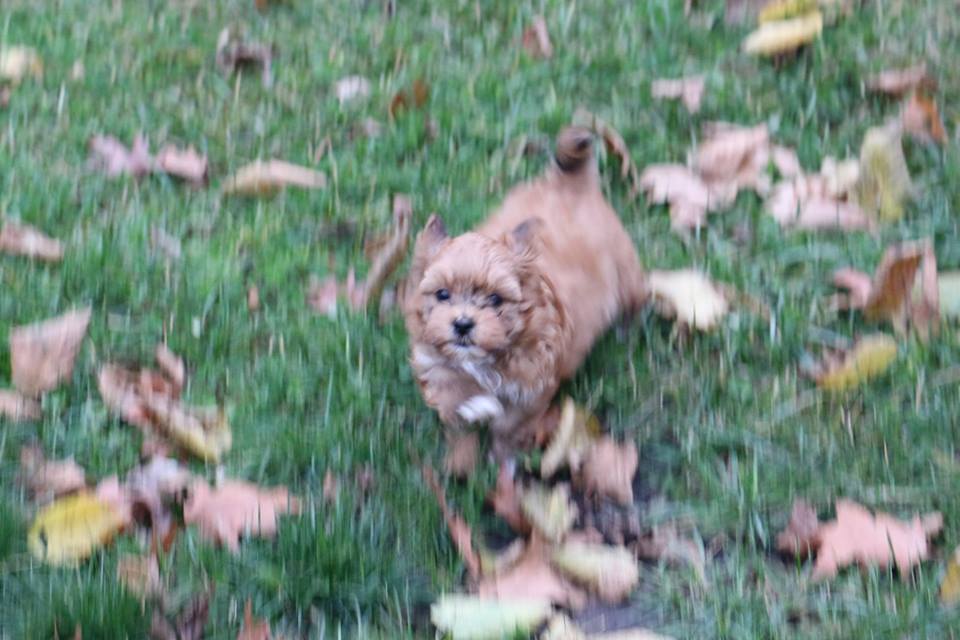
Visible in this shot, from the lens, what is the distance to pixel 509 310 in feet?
12.5

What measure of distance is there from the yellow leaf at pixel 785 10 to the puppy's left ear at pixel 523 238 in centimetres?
264

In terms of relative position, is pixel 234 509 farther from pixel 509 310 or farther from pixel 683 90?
pixel 683 90

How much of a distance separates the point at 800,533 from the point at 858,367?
0.79m

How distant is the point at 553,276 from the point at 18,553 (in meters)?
1.86

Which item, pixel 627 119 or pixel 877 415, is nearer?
pixel 877 415

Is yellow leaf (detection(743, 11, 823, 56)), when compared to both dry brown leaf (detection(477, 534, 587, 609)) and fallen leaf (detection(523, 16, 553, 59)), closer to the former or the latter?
fallen leaf (detection(523, 16, 553, 59))

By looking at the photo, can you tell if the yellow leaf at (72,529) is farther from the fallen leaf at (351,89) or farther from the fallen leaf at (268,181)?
the fallen leaf at (351,89)

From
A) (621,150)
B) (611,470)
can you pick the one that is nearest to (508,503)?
(611,470)

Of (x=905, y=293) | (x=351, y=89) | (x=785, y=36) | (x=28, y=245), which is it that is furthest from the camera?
(x=351, y=89)

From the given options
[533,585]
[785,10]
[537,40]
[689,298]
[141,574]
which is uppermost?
[785,10]

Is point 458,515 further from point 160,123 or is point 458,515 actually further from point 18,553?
point 160,123

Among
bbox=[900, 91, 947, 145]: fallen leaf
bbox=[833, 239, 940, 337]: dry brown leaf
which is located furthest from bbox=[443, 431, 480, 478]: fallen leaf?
bbox=[900, 91, 947, 145]: fallen leaf

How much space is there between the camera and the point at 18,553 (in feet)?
Answer: 11.1

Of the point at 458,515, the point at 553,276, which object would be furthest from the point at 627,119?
the point at 458,515
